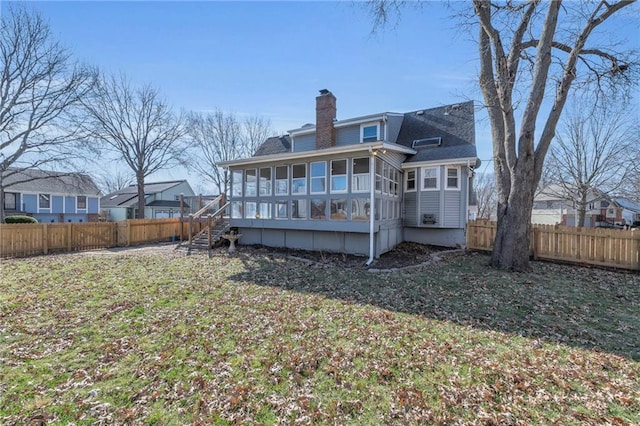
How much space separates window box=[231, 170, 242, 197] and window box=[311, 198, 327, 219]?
4374 millimetres

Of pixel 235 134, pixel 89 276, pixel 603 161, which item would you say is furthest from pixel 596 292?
pixel 235 134

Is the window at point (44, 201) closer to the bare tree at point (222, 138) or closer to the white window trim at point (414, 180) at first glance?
the bare tree at point (222, 138)

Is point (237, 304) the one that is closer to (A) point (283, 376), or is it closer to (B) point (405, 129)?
(A) point (283, 376)

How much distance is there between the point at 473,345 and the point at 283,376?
9.85 feet

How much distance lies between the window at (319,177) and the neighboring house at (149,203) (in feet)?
89.5

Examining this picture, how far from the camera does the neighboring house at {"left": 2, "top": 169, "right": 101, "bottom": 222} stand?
2500cm

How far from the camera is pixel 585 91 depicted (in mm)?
10445

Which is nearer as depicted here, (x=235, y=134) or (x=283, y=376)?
(x=283, y=376)

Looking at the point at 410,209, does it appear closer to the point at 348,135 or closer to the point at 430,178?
the point at 430,178

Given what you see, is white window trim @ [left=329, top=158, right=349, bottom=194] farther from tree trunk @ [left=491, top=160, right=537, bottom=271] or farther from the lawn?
tree trunk @ [left=491, top=160, right=537, bottom=271]

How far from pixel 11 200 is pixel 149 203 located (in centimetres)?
1239

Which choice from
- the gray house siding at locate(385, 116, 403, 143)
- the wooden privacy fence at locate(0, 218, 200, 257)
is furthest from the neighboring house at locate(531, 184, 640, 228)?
the wooden privacy fence at locate(0, 218, 200, 257)

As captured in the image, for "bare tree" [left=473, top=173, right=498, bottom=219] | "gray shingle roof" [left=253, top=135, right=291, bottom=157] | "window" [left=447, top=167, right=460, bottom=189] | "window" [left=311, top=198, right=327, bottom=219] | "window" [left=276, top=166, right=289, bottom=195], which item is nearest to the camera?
"window" [left=311, top=198, right=327, bottom=219]

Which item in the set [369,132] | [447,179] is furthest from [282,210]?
[447,179]
